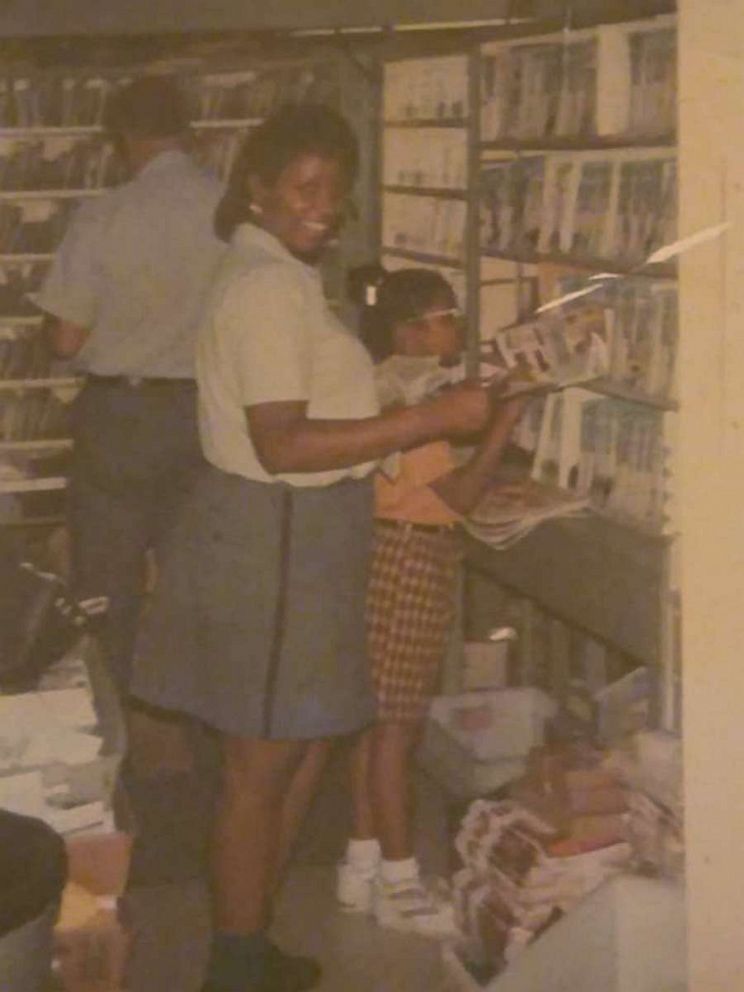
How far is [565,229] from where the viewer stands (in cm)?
346

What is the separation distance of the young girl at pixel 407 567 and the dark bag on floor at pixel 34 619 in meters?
0.53

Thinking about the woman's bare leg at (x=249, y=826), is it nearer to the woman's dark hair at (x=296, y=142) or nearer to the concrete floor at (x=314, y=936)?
the concrete floor at (x=314, y=936)

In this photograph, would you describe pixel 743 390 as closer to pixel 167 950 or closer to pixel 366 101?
pixel 167 950

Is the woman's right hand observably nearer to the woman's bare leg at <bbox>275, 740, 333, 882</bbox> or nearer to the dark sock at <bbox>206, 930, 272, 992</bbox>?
the woman's bare leg at <bbox>275, 740, 333, 882</bbox>

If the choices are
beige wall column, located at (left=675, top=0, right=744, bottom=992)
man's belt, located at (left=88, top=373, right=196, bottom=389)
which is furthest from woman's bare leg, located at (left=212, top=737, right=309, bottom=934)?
man's belt, located at (left=88, top=373, right=196, bottom=389)

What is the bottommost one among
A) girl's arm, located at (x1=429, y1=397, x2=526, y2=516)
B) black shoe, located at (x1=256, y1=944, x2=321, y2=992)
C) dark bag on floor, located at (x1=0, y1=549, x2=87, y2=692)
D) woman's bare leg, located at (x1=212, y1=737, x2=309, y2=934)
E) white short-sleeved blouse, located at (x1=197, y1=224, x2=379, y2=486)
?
black shoe, located at (x1=256, y1=944, x2=321, y2=992)

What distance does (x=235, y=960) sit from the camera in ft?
9.53

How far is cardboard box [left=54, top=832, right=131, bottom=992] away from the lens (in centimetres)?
270

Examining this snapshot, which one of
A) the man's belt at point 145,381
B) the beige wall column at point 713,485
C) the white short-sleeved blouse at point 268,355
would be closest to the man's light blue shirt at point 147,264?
the man's belt at point 145,381

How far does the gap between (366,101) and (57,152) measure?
77 cm

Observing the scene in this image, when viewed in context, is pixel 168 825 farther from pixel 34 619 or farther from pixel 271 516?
pixel 271 516

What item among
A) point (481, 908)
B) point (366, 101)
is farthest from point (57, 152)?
point (481, 908)

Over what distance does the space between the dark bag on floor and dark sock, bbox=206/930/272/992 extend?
0.49 metres

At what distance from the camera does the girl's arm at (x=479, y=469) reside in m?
2.99
